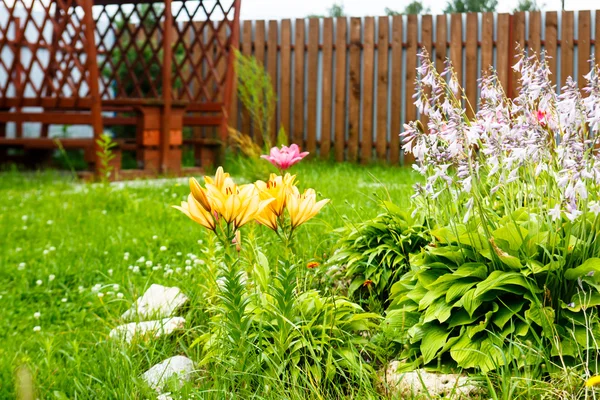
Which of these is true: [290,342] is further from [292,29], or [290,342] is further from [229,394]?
[292,29]

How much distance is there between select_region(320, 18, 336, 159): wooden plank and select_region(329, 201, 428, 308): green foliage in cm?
647

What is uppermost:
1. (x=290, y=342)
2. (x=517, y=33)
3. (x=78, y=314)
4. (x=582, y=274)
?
(x=517, y=33)

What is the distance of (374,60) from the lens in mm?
9109

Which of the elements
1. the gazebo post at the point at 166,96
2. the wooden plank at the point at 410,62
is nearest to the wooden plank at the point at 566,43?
the wooden plank at the point at 410,62

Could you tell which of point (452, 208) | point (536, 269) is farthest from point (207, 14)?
point (536, 269)

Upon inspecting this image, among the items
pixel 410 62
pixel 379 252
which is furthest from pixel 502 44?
pixel 379 252

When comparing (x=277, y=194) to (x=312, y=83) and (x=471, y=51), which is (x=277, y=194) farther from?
(x=312, y=83)

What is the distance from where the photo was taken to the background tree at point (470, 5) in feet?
61.6

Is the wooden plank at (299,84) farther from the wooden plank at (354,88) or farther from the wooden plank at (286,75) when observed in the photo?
the wooden plank at (354,88)

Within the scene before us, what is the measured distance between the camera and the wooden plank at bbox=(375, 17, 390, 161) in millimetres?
9000

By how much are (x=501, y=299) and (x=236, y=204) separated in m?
0.80

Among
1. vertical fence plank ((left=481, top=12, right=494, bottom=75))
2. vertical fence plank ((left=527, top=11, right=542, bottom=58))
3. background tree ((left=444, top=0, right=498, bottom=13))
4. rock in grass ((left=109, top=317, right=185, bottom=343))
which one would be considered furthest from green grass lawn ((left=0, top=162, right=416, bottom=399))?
background tree ((left=444, top=0, right=498, bottom=13))

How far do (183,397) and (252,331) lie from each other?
0.28 metres

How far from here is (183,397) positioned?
2.07m
